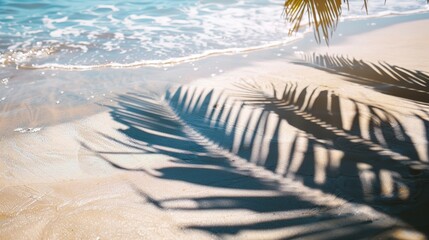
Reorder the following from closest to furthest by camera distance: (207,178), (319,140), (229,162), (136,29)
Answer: (207,178) < (229,162) < (319,140) < (136,29)

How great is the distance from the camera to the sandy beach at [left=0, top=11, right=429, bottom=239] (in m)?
1.48

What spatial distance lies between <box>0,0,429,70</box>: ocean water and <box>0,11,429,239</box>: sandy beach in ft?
5.75

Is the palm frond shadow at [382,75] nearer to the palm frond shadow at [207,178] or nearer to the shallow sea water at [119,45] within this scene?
the shallow sea water at [119,45]

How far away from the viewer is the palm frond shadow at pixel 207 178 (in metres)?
1.42

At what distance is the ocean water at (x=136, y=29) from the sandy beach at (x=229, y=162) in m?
1.75

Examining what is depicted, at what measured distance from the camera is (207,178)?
1.86 m

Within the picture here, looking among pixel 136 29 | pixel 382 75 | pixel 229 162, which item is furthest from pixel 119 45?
pixel 229 162

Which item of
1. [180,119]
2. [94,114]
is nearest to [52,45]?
[94,114]

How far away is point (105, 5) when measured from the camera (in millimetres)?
10102

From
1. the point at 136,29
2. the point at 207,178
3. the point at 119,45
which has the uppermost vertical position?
the point at 136,29

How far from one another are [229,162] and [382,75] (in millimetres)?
2591

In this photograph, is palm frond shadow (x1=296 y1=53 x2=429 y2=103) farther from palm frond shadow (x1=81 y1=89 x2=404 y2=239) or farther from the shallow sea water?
palm frond shadow (x1=81 y1=89 x2=404 y2=239)

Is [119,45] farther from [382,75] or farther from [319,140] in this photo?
[319,140]

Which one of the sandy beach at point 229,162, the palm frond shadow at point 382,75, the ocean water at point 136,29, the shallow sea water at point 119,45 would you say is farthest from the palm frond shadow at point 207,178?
the ocean water at point 136,29
